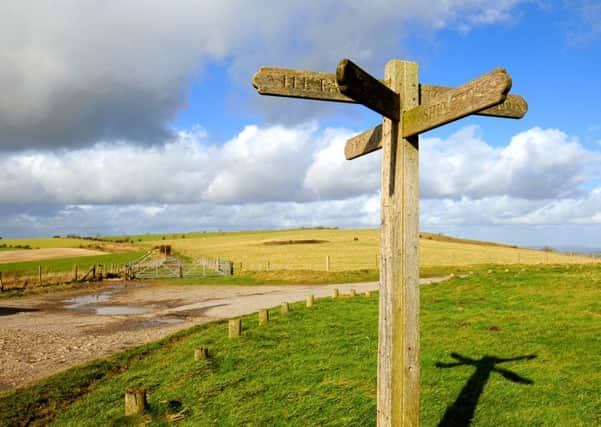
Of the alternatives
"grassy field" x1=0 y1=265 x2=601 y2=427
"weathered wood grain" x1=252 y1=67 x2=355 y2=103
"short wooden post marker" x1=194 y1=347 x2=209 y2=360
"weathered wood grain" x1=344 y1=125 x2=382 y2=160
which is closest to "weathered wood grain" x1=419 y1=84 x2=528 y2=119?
"weathered wood grain" x1=344 y1=125 x2=382 y2=160

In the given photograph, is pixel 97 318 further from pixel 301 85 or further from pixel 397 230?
pixel 397 230

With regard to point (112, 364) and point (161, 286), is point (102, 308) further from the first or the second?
point (112, 364)

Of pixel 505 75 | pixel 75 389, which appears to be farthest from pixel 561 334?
pixel 75 389

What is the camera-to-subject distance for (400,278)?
3.66 metres

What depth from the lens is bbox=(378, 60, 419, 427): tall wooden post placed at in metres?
3.64

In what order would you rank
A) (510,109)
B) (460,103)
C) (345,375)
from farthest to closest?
(345,375), (510,109), (460,103)

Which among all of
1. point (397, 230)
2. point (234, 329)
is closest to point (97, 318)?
point (234, 329)

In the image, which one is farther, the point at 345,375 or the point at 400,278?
the point at 345,375

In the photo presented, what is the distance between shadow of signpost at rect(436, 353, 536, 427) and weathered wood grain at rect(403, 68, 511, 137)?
430 centimetres

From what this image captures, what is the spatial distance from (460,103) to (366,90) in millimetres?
718

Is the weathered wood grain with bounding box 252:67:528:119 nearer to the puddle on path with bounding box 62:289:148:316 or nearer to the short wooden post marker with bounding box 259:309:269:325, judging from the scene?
the short wooden post marker with bounding box 259:309:269:325

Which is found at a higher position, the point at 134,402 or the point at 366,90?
the point at 366,90

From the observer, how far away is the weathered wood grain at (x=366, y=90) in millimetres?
2982

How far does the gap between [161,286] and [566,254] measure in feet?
166
